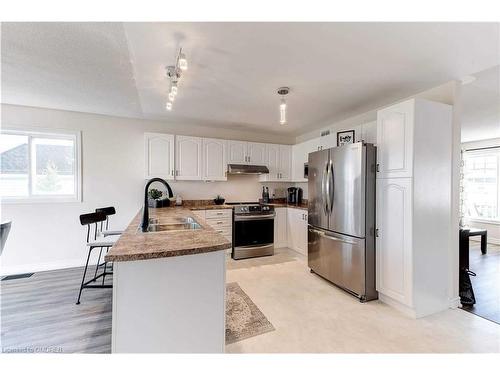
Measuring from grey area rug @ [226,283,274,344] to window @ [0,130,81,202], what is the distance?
3.09 metres

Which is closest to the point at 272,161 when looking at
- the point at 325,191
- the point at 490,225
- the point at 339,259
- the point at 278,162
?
the point at 278,162

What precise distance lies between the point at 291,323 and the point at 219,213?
7.39 feet

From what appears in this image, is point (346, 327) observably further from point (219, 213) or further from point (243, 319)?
point (219, 213)

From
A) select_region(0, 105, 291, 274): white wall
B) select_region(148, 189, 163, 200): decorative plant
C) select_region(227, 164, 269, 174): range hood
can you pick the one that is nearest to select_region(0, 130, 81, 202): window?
select_region(0, 105, 291, 274): white wall

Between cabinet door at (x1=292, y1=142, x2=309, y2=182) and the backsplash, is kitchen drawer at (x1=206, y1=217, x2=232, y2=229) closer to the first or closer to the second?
the backsplash

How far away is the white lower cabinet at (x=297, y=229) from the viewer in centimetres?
394

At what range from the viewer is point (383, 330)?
200cm

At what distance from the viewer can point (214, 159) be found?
14.2ft

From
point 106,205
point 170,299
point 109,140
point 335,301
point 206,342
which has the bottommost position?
point 335,301

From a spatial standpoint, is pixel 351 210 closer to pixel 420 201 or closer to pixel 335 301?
pixel 420 201

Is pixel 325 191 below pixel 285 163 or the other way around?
below

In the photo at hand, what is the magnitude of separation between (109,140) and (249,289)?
3303 mm

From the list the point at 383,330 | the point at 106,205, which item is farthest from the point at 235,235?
the point at 383,330

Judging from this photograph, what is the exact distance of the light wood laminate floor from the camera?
179cm
